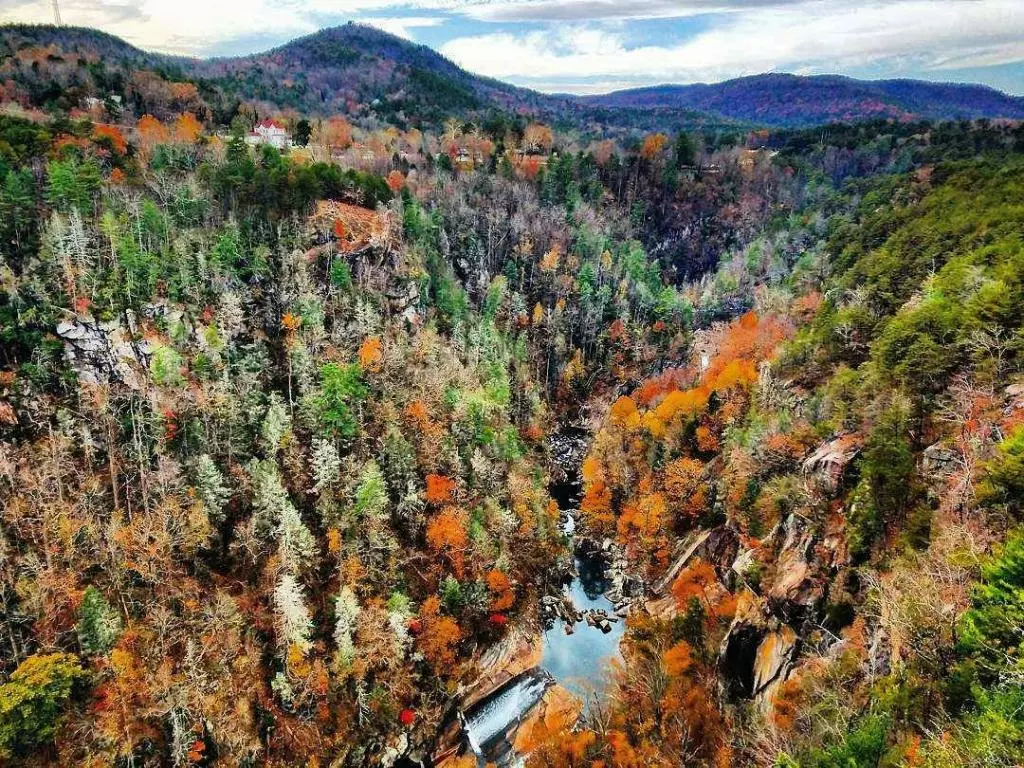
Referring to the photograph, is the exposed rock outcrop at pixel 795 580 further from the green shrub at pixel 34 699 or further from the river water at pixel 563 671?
the green shrub at pixel 34 699

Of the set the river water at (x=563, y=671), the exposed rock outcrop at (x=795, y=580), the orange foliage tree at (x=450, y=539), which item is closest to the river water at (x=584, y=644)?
the river water at (x=563, y=671)

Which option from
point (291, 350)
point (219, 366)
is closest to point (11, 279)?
point (219, 366)

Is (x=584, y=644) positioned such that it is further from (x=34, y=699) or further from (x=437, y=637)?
(x=34, y=699)

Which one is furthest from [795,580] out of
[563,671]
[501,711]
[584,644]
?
[501,711]

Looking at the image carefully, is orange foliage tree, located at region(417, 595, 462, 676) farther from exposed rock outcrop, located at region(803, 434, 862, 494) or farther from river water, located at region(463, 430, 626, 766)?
exposed rock outcrop, located at region(803, 434, 862, 494)

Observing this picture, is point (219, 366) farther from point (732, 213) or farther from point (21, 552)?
Result: point (732, 213)

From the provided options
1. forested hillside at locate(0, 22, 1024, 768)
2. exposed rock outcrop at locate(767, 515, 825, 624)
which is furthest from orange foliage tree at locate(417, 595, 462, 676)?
exposed rock outcrop at locate(767, 515, 825, 624)
